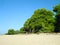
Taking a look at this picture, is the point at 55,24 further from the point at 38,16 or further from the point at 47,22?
the point at 38,16

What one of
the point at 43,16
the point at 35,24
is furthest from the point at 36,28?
the point at 43,16

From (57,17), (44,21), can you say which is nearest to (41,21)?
(44,21)

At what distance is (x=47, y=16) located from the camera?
109ft

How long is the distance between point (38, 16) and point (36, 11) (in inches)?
→ 76.8
